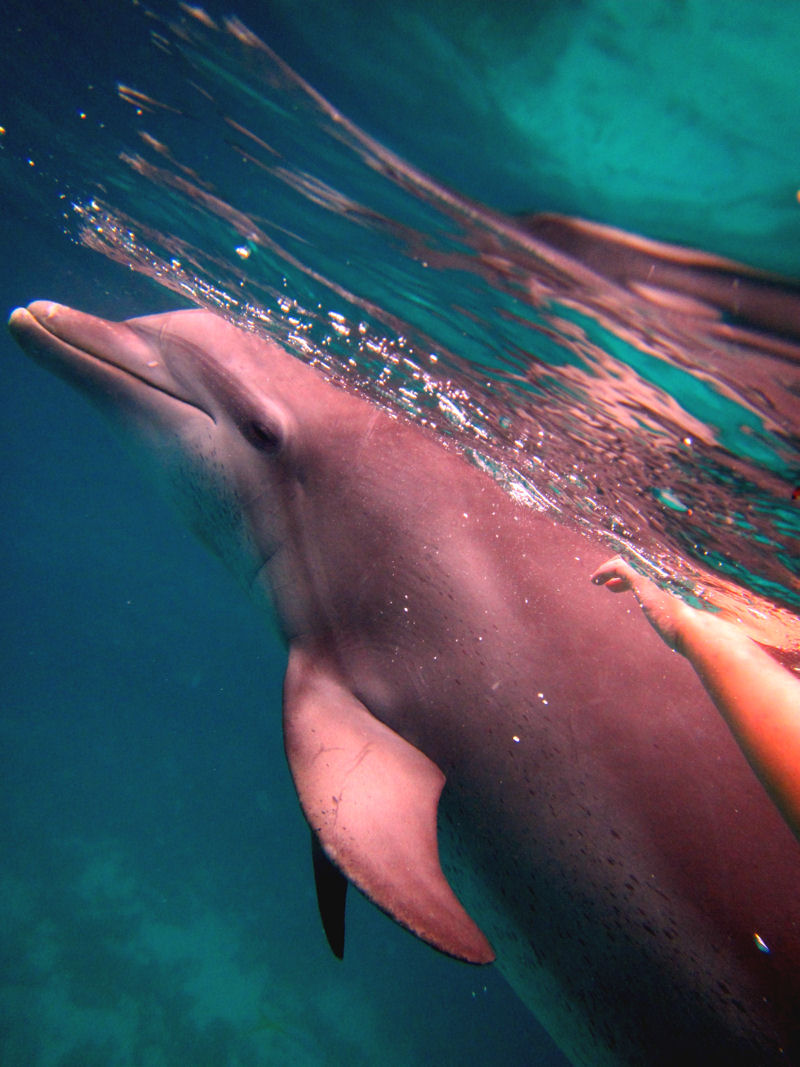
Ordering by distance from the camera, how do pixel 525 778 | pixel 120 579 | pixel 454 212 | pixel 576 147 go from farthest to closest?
1. pixel 120 579
2. pixel 454 212
3. pixel 525 778
4. pixel 576 147

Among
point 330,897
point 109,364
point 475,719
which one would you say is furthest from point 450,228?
point 330,897

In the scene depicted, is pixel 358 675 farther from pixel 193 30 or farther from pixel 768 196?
pixel 193 30

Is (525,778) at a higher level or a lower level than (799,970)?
lower

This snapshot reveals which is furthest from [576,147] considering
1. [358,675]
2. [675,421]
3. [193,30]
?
[193,30]

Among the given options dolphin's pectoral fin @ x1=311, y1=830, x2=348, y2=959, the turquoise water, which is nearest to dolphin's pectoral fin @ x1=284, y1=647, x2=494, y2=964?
dolphin's pectoral fin @ x1=311, y1=830, x2=348, y2=959

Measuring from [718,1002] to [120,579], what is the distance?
2167 inches

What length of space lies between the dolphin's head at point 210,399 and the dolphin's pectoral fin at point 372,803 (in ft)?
2.44

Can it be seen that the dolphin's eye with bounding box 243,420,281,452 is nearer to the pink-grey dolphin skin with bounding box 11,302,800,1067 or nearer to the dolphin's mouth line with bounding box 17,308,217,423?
the pink-grey dolphin skin with bounding box 11,302,800,1067

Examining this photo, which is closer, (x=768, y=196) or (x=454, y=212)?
(x=768, y=196)

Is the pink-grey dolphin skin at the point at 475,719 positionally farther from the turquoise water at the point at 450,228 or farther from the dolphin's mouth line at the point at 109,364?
the turquoise water at the point at 450,228

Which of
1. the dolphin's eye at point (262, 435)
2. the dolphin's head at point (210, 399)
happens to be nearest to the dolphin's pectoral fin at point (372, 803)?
the dolphin's head at point (210, 399)

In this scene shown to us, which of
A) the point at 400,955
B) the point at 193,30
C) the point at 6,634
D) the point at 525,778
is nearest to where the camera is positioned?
the point at 525,778

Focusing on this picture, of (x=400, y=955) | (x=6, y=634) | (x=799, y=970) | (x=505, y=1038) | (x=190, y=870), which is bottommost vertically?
(x=6, y=634)

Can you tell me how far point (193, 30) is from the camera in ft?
16.4
